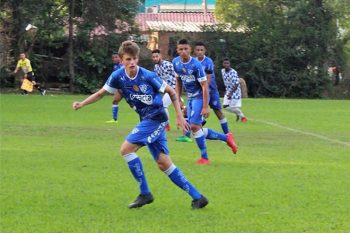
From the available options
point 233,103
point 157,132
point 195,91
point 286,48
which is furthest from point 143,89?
point 286,48

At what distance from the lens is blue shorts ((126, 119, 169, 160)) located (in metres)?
8.16

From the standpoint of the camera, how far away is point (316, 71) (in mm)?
41062

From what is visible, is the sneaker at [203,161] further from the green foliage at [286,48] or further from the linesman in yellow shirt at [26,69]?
the green foliage at [286,48]

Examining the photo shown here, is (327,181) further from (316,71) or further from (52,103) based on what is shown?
(316,71)

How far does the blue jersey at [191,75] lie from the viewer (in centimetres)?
1198

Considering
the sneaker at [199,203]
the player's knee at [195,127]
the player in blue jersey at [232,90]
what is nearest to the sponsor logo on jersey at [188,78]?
the player's knee at [195,127]

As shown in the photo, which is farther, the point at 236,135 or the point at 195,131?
the point at 236,135

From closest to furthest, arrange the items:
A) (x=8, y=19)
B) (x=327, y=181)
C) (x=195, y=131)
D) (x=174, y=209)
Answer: (x=174, y=209), (x=327, y=181), (x=195, y=131), (x=8, y=19)

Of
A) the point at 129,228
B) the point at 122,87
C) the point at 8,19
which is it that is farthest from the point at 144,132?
the point at 8,19

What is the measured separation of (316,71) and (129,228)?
3515 cm

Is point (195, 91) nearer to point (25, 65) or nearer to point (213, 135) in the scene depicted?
point (213, 135)

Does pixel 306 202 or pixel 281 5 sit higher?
pixel 281 5

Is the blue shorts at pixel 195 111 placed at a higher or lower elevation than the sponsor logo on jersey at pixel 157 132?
lower

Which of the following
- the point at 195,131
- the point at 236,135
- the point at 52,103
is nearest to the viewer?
the point at 195,131
